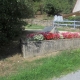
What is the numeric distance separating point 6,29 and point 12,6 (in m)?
1.14

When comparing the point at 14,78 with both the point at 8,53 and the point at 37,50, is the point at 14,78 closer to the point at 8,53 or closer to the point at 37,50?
the point at 37,50

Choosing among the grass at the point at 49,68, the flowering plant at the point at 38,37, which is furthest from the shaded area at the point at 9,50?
the grass at the point at 49,68

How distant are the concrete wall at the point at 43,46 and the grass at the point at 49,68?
732 mm

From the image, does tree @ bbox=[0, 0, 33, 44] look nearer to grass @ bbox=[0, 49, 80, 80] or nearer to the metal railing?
grass @ bbox=[0, 49, 80, 80]

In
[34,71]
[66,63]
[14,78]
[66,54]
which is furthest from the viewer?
[66,54]

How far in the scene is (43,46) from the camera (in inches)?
458

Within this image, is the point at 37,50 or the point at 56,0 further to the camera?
the point at 56,0

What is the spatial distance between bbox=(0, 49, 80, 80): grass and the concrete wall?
732mm

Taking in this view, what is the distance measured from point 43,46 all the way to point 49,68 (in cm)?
292

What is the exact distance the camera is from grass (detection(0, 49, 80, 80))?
26.4ft

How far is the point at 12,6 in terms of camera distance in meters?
11.4

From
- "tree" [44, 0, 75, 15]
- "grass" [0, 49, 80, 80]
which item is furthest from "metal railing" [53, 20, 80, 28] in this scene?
"tree" [44, 0, 75, 15]

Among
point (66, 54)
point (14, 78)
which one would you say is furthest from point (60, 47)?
point (14, 78)

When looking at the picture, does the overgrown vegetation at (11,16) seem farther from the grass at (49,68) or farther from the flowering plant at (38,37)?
the grass at (49,68)
